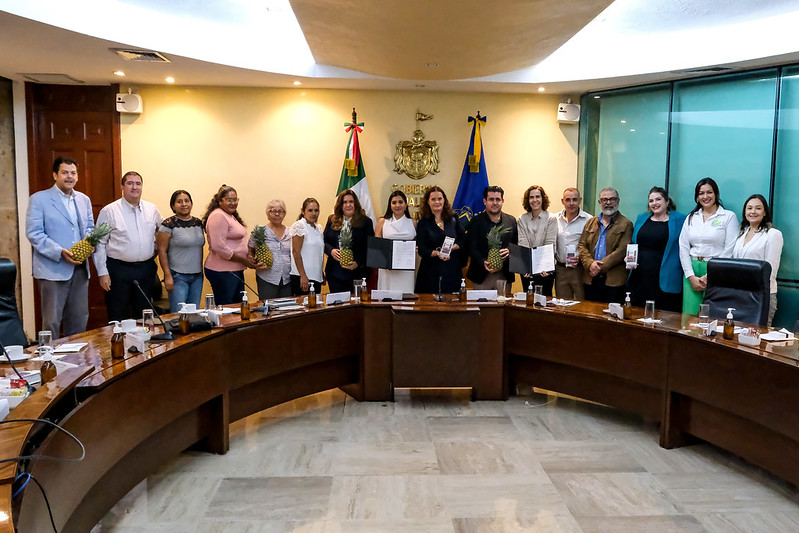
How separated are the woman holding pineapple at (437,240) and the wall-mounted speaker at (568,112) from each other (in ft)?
7.33

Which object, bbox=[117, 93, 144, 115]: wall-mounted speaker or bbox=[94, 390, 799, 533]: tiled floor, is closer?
bbox=[94, 390, 799, 533]: tiled floor

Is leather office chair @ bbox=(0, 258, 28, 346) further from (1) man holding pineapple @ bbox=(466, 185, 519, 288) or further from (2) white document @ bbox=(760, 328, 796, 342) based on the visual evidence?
(2) white document @ bbox=(760, 328, 796, 342)

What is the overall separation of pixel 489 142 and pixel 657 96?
1.82 metres

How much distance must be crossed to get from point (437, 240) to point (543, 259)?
101cm

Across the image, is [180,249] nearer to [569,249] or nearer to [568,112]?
[569,249]

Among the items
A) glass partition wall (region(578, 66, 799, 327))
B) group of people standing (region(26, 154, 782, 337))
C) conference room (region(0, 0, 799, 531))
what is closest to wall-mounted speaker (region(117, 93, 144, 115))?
conference room (region(0, 0, 799, 531))

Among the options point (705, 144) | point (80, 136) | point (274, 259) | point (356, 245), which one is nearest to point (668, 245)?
point (705, 144)

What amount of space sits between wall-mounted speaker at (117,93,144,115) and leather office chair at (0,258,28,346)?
12.2 feet

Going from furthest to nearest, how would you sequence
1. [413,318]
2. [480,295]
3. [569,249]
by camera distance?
1. [569,249]
2. [480,295]
3. [413,318]

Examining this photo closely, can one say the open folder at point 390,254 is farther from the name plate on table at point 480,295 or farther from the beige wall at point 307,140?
the beige wall at point 307,140

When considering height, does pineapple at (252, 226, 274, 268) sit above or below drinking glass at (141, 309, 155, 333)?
above

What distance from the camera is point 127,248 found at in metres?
4.54

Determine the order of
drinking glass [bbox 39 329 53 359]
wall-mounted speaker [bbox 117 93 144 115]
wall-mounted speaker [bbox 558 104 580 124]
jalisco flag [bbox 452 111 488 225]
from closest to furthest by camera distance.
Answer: drinking glass [bbox 39 329 53 359], wall-mounted speaker [bbox 117 93 144 115], jalisco flag [bbox 452 111 488 225], wall-mounted speaker [bbox 558 104 580 124]

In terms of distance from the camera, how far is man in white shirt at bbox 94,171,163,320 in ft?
14.8
